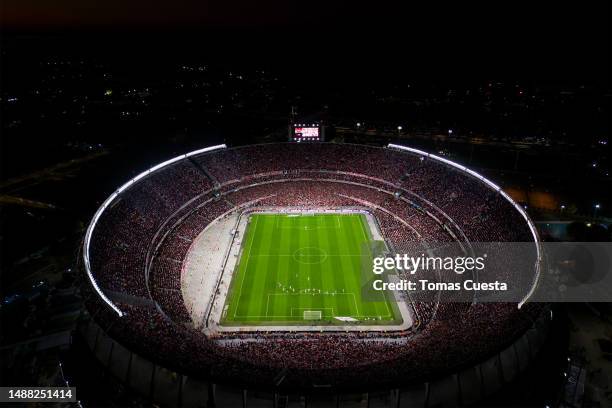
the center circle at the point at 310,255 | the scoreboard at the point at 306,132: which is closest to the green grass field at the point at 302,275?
the center circle at the point at 310,255

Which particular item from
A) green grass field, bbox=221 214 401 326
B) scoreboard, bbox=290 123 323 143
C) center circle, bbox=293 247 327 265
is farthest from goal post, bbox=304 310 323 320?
scoreboard, bbox=290 123 323 143

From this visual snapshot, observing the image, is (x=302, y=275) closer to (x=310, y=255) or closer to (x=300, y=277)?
(x=300, y=277)

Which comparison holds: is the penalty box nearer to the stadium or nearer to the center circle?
the center circle

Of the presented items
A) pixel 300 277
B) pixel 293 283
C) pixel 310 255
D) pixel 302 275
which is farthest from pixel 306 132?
pixel 293 283

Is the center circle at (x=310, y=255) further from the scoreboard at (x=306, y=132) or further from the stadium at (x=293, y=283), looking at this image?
the scoreboard at (x=306, y=132)

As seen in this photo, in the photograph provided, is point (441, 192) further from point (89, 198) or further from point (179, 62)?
point (179, 62)
